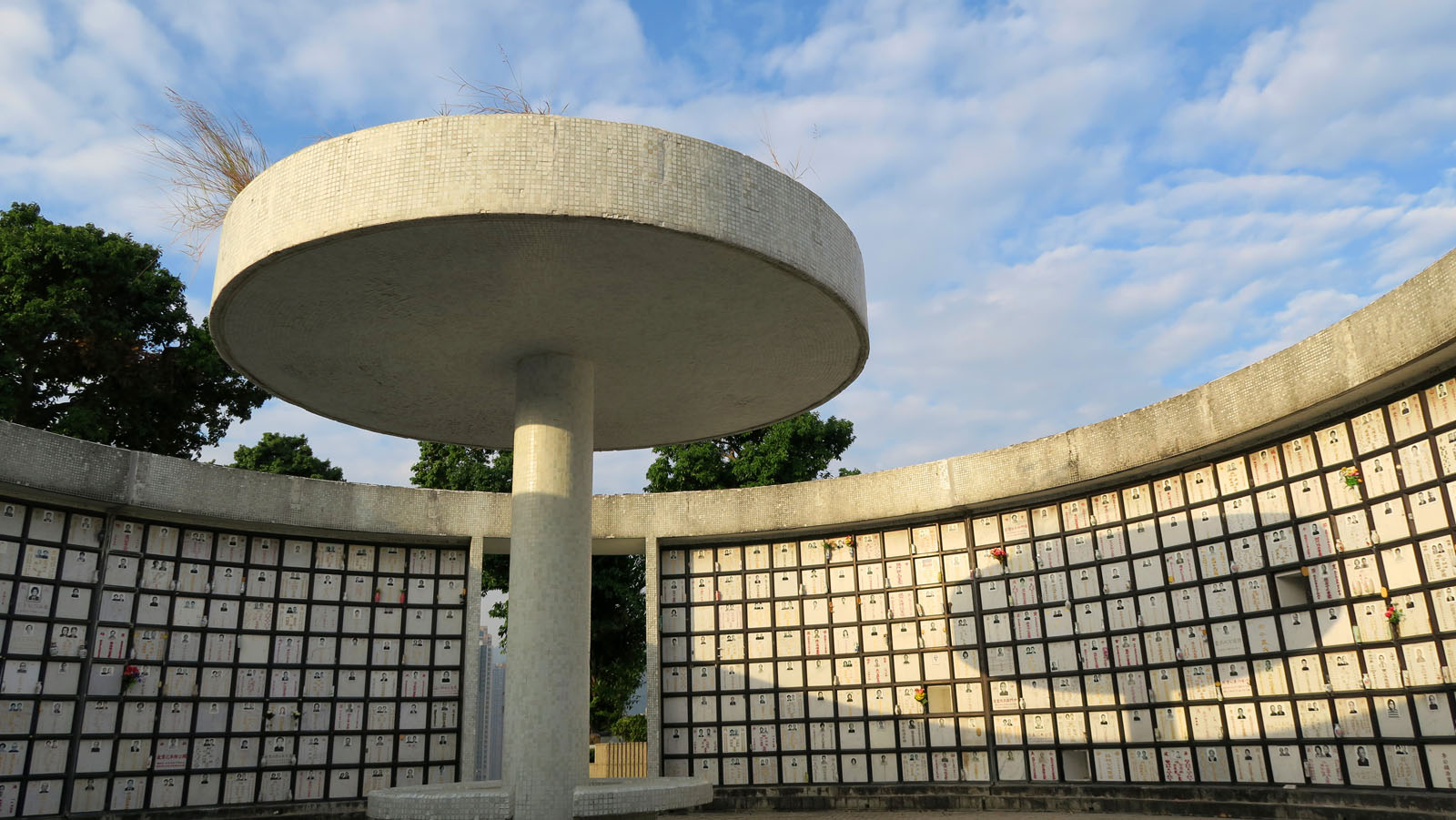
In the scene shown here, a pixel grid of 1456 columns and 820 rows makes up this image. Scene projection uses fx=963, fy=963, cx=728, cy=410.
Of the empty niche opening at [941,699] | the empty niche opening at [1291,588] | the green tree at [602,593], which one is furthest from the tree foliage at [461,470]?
the empty niche opening at [1291,588]

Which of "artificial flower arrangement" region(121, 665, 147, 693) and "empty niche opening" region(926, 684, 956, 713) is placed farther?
"empty niche opening" region(926, 684, 956, 713)

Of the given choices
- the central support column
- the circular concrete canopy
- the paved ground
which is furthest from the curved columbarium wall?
the central support column

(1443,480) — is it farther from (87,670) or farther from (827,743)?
(87,670)

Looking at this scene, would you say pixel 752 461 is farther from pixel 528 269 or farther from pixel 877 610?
pixel 528 269

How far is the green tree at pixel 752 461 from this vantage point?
2825 cm

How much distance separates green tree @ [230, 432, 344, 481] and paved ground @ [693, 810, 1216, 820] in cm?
1781

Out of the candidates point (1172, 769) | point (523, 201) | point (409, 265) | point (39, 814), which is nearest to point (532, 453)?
point (409, 265)

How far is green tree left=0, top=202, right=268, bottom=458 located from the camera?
2025 cm

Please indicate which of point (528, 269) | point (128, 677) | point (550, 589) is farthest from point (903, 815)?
point (128, 677)

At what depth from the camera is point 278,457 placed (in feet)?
91.7

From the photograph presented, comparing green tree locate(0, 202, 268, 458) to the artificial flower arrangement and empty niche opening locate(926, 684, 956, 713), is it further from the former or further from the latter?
empty niche opening locate(926, 684, 956, 713)

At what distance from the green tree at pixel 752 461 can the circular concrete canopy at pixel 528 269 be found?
52.0 ft

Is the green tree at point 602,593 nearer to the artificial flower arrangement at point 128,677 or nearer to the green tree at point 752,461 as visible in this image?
the green tree at point 752,461

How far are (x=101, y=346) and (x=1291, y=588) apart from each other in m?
23.3
